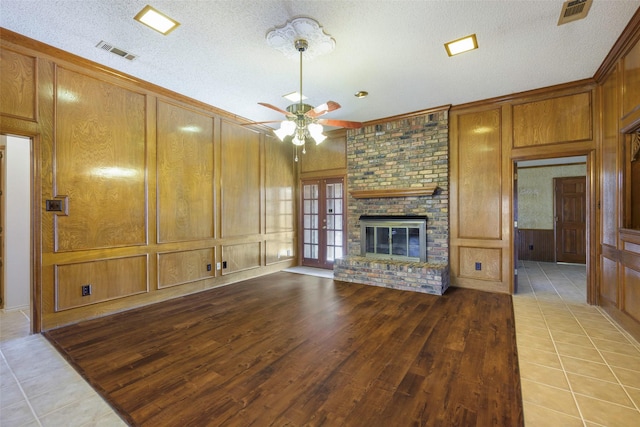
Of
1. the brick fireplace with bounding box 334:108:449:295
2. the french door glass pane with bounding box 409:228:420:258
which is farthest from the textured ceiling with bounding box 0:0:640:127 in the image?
the french door glass pane with bounding box 409:228:420:258

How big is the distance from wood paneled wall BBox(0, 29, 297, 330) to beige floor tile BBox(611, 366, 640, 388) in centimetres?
481

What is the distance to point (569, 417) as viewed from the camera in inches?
69.0

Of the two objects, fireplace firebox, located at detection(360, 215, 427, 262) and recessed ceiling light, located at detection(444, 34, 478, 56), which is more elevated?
recessed ceiling light, located at detection(444, 34, 478, 56)

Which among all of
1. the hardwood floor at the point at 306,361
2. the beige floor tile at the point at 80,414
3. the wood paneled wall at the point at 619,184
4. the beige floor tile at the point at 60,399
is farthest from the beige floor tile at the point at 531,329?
the beige floor tile at the point at 60,399

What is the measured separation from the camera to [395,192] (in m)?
5.15

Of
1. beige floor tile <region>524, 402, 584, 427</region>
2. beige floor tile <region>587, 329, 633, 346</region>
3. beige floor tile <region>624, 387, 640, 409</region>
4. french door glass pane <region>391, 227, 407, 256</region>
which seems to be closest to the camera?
beige floor tile <region>524, 402, 584, 427</region>

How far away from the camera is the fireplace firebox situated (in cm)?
498

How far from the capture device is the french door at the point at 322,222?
20.2ft

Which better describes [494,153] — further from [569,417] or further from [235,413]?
[235,413]

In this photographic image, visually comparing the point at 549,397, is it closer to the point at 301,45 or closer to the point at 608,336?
the point at 608,336

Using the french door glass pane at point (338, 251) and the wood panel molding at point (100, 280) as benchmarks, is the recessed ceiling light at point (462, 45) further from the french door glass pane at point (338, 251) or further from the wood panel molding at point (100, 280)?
the wood panel molding at point (100, 280)

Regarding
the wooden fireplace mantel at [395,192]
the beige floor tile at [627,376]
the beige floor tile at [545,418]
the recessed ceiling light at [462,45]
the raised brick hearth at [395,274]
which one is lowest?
the beige floor tile at [627,376]

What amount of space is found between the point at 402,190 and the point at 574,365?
3249 millimetres

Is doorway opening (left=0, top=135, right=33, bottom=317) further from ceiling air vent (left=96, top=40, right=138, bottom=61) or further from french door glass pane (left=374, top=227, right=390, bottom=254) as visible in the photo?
french door glass pane (left=374, top=227, right=390, bottom=254)
